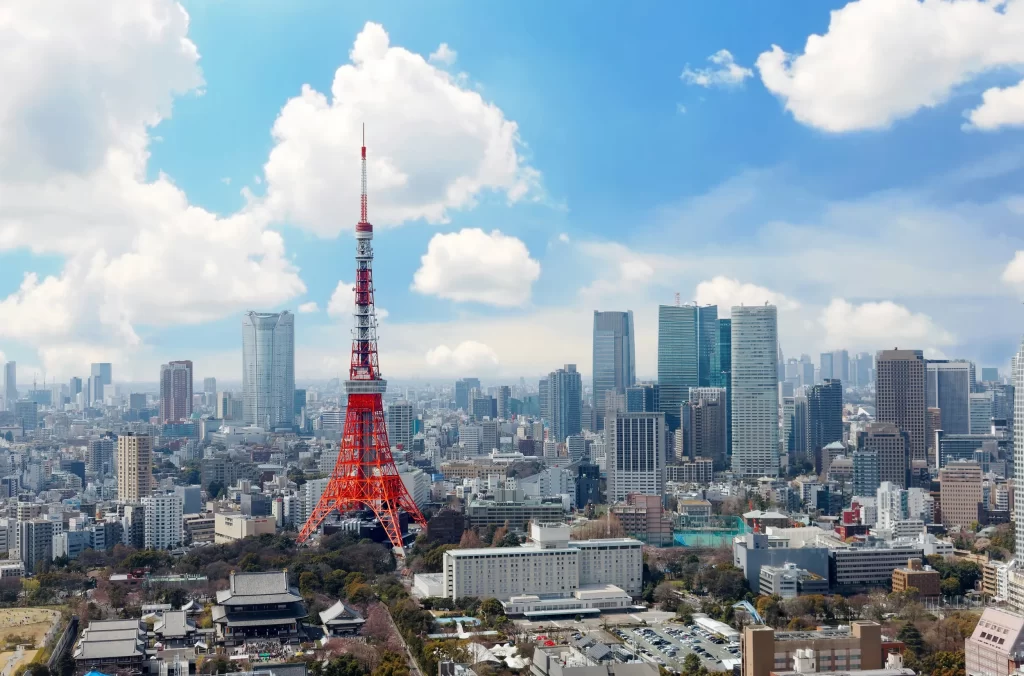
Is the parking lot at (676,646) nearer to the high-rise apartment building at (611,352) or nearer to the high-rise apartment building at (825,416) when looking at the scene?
the high-rise apartment building at (825,416)

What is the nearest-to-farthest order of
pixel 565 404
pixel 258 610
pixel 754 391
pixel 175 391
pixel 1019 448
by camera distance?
pixel 258 610
pixel 1019 448
pixel 754 391
pixel 565 404
pixel 175 391

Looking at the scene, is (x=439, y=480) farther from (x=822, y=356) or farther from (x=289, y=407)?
(x=822, y=356)

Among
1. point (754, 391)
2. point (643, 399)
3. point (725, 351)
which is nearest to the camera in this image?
point (754, 391)

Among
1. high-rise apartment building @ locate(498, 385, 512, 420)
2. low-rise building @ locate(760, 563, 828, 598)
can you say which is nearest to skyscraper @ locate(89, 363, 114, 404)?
high-rise apartment building @ locate(498, 385, 512, 420)

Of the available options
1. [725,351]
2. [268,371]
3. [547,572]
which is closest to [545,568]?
[547,572]

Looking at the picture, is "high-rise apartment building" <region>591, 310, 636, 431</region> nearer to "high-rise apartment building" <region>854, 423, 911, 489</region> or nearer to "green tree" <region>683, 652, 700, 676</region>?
"high-rise apartment building" <region>854, 423, 911, 489</region>

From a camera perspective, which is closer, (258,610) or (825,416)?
(258,610)

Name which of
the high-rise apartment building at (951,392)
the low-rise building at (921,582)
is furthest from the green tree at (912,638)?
the high-rise apartment building at (951,392)

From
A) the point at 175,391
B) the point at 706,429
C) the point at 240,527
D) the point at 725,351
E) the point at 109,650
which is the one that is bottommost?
the point at 109,650

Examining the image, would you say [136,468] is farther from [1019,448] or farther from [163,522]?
[1019,448]
